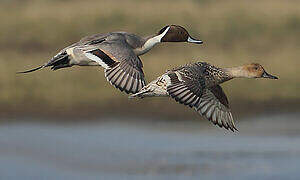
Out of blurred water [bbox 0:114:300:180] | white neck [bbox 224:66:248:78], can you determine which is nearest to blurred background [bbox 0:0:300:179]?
blurred water [bbox 0:114:300:180]

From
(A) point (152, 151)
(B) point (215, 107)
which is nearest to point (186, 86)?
(B) point (215, 107)

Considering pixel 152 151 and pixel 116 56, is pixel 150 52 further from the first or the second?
pixel 116 56

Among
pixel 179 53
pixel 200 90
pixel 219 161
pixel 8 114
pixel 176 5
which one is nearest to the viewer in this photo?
pixel 200 90

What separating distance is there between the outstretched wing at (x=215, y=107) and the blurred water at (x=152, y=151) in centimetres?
226

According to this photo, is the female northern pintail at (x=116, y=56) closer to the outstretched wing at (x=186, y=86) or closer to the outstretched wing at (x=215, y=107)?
the outstretched wing at (x=186, y=86)

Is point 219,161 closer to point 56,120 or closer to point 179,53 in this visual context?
point 56,120

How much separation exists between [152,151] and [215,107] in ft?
12.1

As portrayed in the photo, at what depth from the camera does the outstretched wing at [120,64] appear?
8.26m

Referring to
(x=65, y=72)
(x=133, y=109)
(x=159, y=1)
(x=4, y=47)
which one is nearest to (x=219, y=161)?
(x=133, y=109)

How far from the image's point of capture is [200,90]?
814cm

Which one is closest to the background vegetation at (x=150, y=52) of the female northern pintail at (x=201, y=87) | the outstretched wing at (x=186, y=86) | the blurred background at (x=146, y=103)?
the blurred background at (x=146, y=103)

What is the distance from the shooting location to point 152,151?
12.4 meters

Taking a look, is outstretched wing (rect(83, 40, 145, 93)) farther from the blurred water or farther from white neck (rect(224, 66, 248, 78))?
the blurred water

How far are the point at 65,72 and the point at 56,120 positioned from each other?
1.55m
